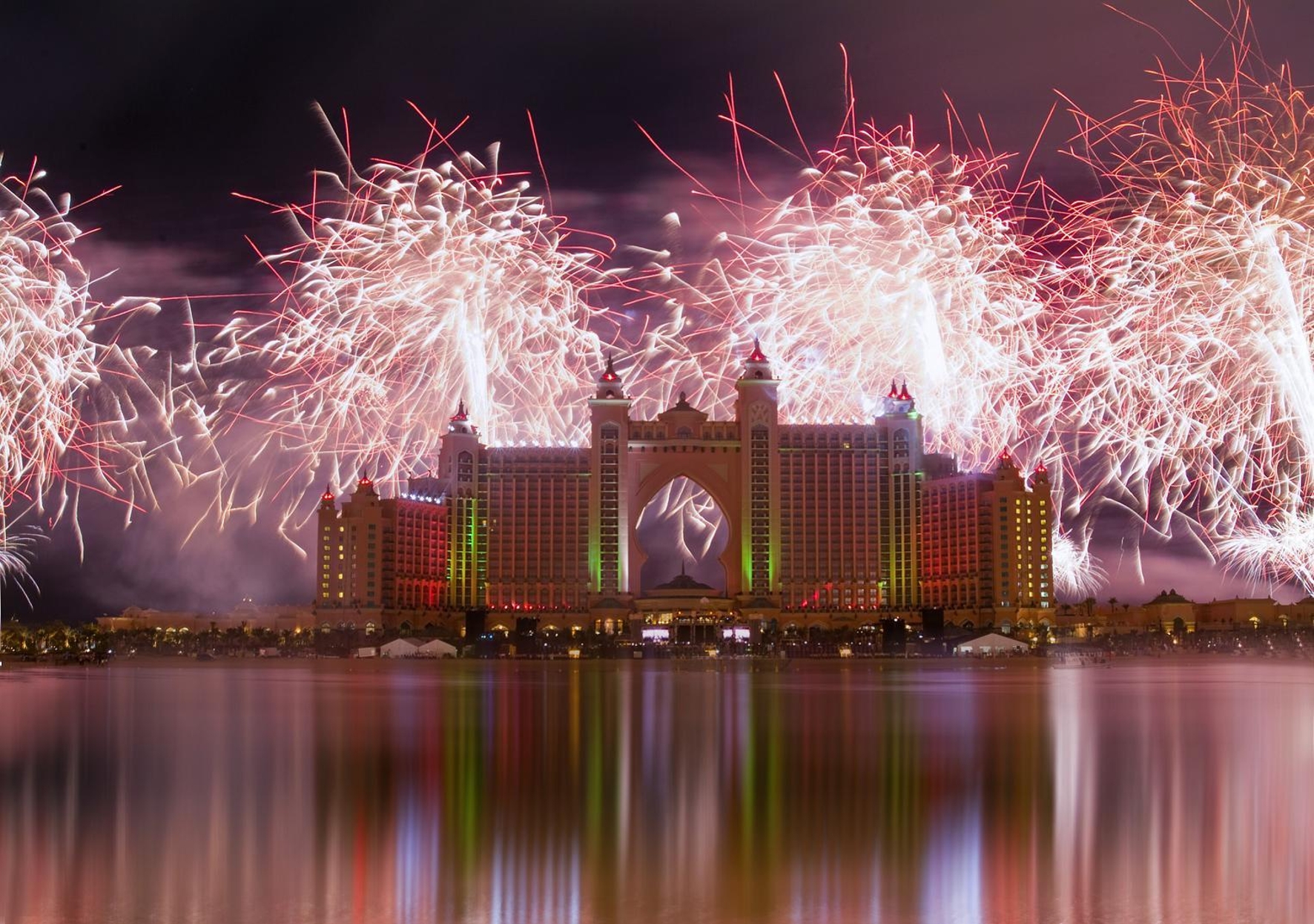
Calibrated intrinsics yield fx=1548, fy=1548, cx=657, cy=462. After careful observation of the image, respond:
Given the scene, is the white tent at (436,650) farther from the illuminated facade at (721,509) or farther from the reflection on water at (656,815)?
the reflection on water at (656,815)

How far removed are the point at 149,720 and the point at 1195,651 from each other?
94.3 m

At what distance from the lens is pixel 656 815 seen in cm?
2109

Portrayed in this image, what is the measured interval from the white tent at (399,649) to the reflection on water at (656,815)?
230ft

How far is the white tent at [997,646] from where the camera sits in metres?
111

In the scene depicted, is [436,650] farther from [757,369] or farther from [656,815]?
[656,815]

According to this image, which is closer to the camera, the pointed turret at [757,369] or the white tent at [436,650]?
the white tent at [436,650]

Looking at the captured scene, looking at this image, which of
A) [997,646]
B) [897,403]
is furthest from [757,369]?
[997,646]

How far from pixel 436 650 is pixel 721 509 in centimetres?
4713

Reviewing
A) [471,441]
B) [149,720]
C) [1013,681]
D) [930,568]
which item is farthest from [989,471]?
[149,720]

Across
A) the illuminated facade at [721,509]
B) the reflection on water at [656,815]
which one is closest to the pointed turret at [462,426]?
the illuminated facade at [721,509]

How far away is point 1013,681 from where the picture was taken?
6331 cm

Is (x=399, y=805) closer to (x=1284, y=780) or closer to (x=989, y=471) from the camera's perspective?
(x=1284, y=780)

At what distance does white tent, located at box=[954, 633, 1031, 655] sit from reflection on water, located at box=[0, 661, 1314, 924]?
6829cm

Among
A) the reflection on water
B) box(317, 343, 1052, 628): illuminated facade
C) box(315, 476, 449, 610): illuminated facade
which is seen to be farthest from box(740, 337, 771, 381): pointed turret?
the reflection on water
